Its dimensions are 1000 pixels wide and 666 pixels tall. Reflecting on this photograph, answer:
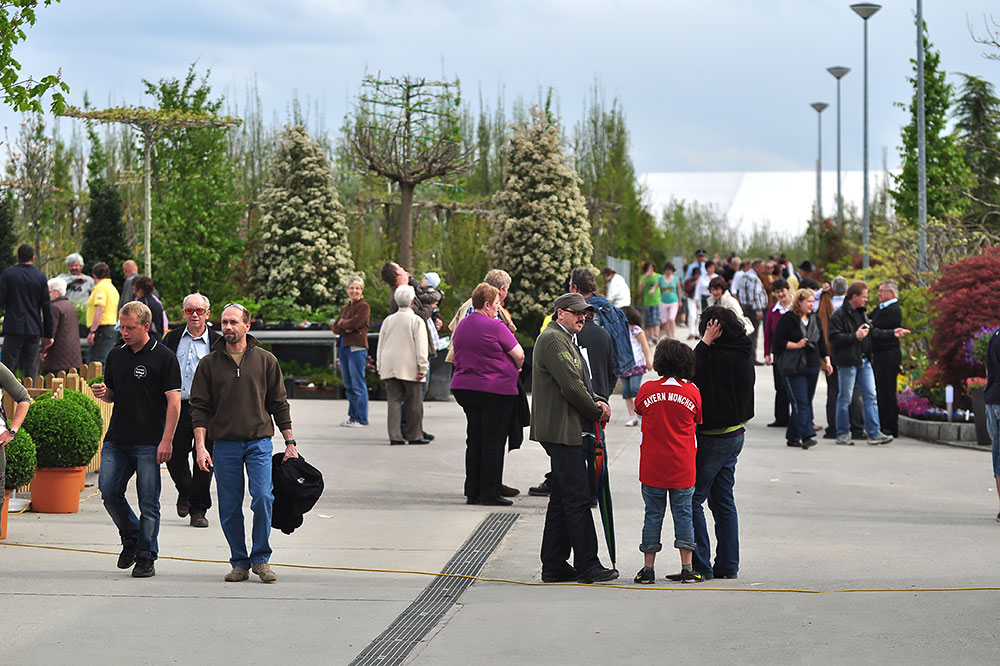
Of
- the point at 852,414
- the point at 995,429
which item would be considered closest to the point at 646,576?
the point at 995,429

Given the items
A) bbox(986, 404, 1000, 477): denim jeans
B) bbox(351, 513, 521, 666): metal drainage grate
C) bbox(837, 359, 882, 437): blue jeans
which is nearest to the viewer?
bbox(351, 513, 521, 666): metal drainage grate

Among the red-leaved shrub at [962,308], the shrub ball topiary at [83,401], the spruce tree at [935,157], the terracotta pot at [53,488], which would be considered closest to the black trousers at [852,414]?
the red-leaved shrub at [962,308]

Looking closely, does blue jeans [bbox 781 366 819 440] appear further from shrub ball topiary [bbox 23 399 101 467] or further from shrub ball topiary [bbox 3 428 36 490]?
shrub ball topiary [bbox 3 428 36 490]

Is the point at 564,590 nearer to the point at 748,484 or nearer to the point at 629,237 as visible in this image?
the point at 748,484

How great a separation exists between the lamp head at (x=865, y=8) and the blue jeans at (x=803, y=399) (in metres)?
17.8

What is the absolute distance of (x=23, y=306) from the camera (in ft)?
52.4

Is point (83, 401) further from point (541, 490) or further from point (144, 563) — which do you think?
point (541, 490)

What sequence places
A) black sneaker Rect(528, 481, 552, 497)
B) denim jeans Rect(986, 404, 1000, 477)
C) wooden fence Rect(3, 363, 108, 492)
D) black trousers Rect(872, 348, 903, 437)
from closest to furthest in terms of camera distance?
denim jeans Rect(986, 404, 1000, 477), wooden fence Rect(3, 363, 108, 492), black sneaker Rect(528, 481, 552, 497), black trousers Rect(872, 348, 903, 437)

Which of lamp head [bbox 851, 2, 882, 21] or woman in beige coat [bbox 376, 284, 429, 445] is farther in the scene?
lamp head [bbox 851, 2, 882, 21]

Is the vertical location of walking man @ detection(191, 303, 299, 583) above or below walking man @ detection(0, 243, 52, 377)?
below

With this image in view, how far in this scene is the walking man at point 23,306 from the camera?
52.2 ft

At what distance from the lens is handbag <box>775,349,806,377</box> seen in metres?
15.2

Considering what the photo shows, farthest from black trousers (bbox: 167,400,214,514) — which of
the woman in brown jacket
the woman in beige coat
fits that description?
the woman in brown jacket

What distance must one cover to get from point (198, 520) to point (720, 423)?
429 centimetres
